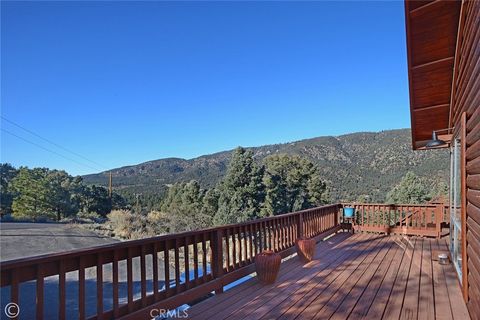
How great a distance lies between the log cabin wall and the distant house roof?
0.24 m

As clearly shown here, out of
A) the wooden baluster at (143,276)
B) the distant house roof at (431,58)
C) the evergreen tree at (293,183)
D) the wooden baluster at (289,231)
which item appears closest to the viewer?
the wooden baluster at (143,276)

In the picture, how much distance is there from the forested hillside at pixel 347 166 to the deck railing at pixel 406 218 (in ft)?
37.4

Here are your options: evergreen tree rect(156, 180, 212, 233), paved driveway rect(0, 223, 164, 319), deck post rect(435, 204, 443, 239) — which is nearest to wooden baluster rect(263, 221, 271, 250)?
paved driveway rect(0, 223, 164, 319)

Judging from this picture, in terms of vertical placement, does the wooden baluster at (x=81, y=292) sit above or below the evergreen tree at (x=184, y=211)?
above

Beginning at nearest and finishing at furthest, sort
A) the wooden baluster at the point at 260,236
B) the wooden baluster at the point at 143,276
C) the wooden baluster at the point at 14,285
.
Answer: the wooden baluster at the point at 14,285 < the wooden baluster at the point at 143,276 < the wooden baluster at the point at 260,236

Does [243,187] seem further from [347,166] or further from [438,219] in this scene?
[438,219]

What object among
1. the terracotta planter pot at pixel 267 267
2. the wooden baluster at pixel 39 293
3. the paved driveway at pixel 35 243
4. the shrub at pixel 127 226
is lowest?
the shrub at pixel 127 226

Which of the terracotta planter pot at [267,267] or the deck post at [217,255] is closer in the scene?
the deck post at [217,255]

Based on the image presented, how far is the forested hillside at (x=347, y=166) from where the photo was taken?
2664cm

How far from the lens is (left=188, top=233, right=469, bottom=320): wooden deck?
3.11 metres

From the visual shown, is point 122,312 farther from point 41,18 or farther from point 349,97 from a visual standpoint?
point 349,97

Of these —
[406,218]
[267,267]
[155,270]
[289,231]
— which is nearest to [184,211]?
[406,218]

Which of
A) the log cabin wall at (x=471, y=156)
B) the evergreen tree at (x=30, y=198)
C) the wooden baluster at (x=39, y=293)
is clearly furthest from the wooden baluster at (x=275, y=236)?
the evergreen tree at (x=30, y=198)

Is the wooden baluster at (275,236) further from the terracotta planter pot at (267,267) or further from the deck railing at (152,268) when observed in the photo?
the terracotta planter pot at (267,267)
